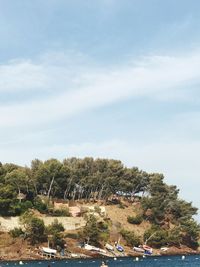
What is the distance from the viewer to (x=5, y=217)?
440 ft

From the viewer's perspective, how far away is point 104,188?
594 feet

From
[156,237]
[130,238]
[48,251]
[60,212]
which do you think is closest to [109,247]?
[130,238]

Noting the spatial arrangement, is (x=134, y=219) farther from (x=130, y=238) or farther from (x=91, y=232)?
(x=91, y=232)

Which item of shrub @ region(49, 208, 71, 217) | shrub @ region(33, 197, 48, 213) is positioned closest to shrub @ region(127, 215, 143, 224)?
shrub @ region(49, 208, 71, 217)

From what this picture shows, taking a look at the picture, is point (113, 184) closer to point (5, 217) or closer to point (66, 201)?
point (66, 201)

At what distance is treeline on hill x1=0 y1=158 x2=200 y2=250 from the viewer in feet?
499

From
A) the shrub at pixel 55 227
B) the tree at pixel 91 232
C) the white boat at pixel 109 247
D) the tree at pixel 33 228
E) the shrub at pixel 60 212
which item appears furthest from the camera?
the shrub at pixel 60 212

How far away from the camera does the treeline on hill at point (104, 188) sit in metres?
152

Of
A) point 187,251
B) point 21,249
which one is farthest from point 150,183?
point 21,249

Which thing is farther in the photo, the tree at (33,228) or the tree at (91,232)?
the tree at (91,232)

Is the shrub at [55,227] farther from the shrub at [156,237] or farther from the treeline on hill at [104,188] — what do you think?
the shrub at [156,237]

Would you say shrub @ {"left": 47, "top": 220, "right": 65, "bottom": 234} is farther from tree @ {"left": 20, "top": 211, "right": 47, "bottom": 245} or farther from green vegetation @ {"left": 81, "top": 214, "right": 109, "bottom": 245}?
green vegetation @ {"left": 81, "top": 214, "right": 109, "bottom": 245}

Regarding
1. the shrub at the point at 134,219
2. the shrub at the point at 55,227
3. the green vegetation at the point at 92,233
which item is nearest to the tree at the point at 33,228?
Result: the shrub at the point at 55,227

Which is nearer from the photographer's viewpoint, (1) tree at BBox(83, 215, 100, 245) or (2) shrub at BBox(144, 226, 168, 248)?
(1) tree at BBox(83, 215, 100, 245)
